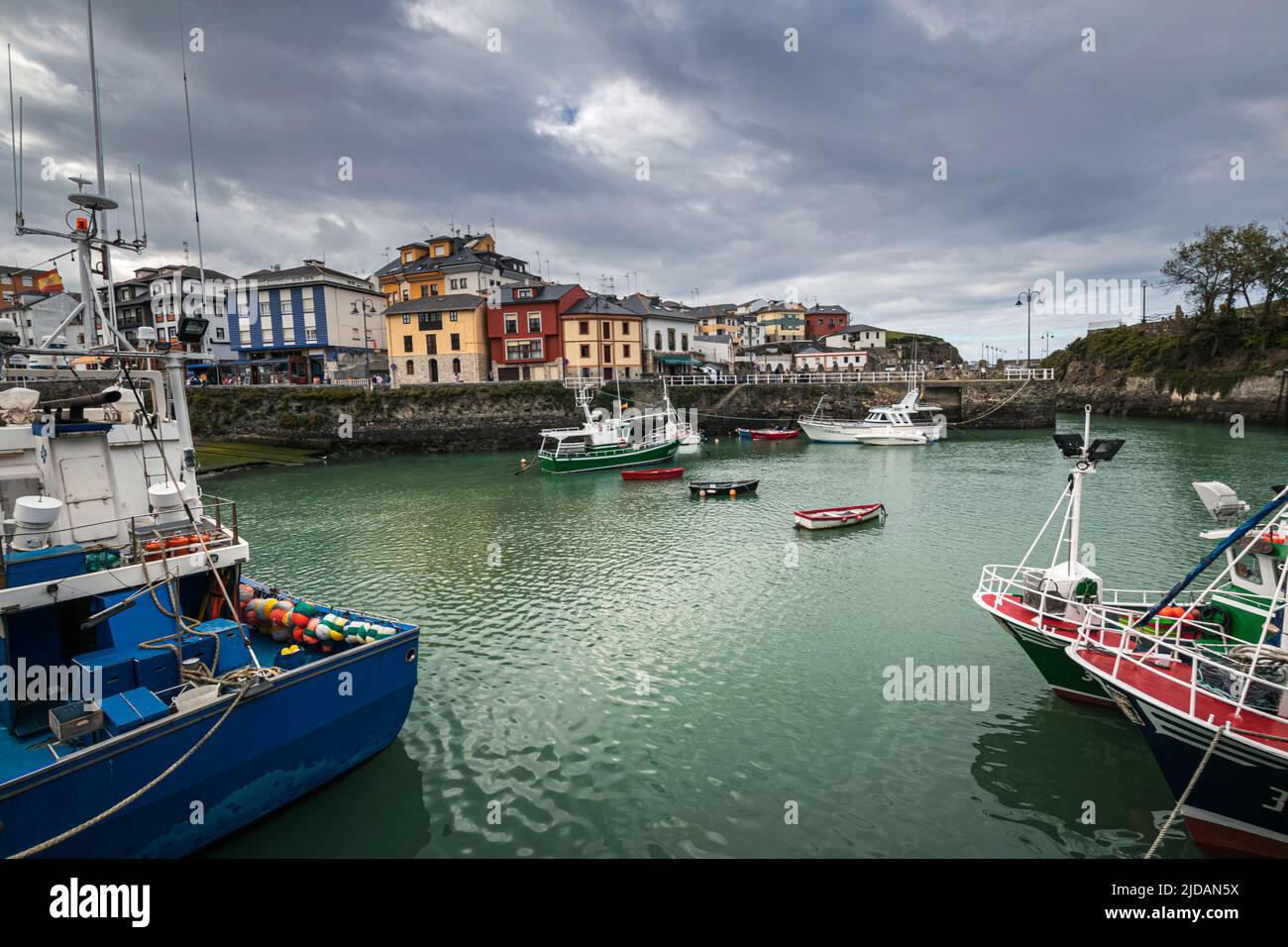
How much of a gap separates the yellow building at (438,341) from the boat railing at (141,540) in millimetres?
63976

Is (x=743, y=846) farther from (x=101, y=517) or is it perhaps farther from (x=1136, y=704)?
(x=101, y=517)

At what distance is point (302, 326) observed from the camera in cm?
8088

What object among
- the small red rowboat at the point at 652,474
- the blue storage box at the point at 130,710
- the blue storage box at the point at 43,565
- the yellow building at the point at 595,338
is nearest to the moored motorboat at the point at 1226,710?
the blue storage box at the point at 130,710

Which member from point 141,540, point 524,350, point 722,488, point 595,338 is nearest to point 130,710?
point 141,540

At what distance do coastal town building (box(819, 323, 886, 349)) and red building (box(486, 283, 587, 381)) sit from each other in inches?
2874

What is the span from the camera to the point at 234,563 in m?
11.9

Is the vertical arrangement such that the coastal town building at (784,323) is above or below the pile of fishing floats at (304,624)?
above

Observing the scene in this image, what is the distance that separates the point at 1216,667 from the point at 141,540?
58.2 feet

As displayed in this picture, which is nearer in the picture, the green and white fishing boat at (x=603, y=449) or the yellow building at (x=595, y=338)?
the green and white fishing boat at (x=603, y=449)

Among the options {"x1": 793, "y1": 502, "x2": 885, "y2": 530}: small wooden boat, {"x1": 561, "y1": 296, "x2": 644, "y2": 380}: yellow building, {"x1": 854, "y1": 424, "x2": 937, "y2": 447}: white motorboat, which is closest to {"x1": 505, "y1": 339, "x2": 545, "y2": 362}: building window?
{"x1": 561, "y1": 296, "x2": 644, "y2": 380}: yellow building

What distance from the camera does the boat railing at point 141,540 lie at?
10445 millimetres

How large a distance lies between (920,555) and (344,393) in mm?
59996

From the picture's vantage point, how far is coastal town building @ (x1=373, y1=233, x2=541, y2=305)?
82.2 m

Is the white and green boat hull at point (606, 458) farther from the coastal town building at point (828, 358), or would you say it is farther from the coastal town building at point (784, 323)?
the coastal town building at point (784, 323)
